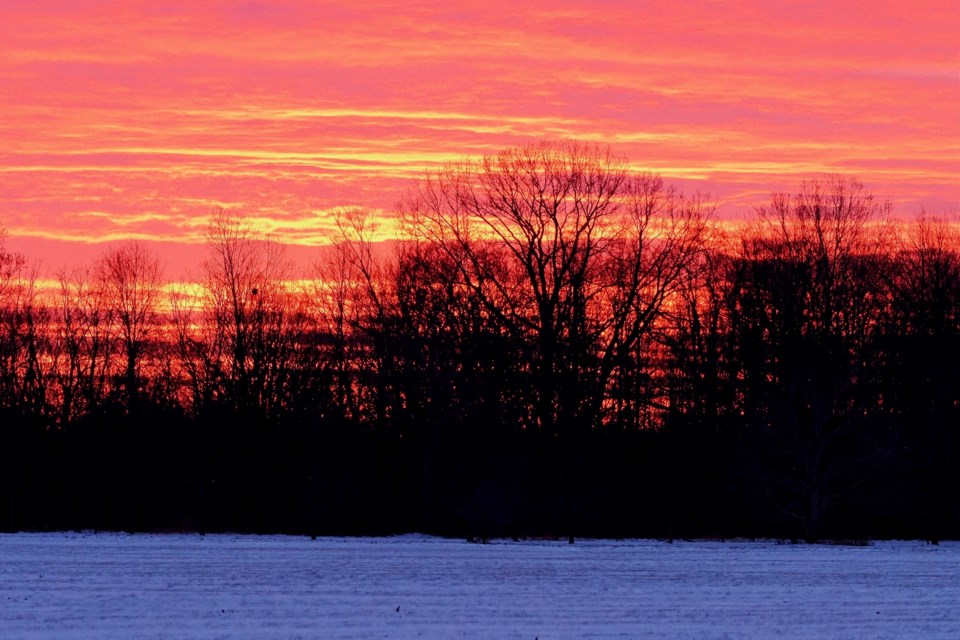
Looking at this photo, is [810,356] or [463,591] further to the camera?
[810,356]

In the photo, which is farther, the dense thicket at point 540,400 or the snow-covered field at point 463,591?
the dense thicket at point 540,400

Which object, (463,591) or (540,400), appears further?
(540,400)

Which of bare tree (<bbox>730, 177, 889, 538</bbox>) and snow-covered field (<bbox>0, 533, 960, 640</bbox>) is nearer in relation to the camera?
snow-covered field (<bbox>0, 533, 960, 640</bbox>)

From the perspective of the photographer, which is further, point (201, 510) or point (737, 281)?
point (737, 281)

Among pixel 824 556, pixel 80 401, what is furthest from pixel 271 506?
pixel 824 556

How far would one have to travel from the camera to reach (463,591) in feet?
94.3

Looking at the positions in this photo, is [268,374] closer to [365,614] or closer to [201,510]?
[201,510]

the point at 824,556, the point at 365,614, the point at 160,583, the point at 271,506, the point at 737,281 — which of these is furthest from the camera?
the point at 737,281

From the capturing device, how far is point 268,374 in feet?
201

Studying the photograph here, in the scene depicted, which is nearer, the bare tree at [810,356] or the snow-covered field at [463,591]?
the snow-covered field at [463,591]

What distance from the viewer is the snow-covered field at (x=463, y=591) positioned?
22.7 m

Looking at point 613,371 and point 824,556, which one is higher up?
point 613,371

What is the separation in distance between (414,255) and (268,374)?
8.50 meters

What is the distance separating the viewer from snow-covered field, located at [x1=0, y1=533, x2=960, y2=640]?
22.7 meters
